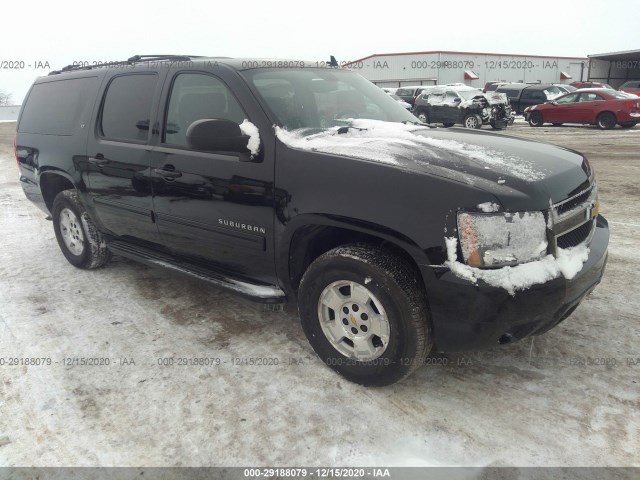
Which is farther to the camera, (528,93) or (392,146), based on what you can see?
(528,93)

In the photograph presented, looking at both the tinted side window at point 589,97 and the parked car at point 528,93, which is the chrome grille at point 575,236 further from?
the parked car at point 528,93

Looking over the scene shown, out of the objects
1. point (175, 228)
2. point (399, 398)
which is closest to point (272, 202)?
point (175, 228)

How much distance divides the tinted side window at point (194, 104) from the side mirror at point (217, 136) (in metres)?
0.23

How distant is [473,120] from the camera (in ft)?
56.9

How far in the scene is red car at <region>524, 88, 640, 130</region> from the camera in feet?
52.4

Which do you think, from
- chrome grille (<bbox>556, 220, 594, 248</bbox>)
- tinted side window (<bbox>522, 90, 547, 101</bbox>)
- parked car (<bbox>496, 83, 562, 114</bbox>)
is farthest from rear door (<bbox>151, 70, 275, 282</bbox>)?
tinted side window (<bbox>522, 90, 547, 101</bbox>)

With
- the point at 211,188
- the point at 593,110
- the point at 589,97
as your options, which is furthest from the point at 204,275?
the point at 589,97

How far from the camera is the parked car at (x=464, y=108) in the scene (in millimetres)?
16969

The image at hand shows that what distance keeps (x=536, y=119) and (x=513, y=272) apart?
18.6m

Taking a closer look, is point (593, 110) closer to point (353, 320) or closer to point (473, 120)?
point (473, 120)

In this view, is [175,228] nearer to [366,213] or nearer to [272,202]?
[272,202]

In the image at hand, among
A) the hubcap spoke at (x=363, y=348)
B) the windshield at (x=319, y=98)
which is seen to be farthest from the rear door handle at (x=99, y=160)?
the hubcap spoke at (x=363, y=348)

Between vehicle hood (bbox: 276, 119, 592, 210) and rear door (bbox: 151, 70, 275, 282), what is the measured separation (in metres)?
0.36

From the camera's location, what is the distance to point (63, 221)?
4805mm
